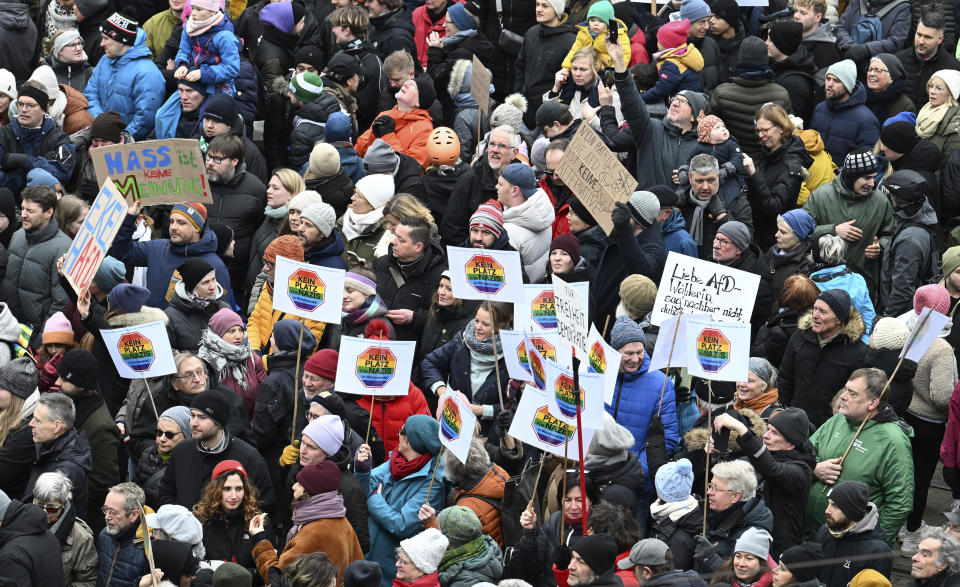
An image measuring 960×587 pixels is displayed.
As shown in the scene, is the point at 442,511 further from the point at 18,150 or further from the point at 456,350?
the point at 18,150

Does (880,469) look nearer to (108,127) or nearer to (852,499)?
(852,499)

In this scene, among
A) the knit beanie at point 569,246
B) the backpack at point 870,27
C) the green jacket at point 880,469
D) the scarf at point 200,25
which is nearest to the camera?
the green jacket at point 880,469

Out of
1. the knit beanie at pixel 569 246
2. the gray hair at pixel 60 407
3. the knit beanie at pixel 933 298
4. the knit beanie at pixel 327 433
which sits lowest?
the gray hair at pixel 60 407

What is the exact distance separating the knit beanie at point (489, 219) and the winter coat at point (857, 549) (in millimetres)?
3148

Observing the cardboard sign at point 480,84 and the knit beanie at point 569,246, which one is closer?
the knit beanie at point 569,246

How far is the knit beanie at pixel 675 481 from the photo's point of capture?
318 inches

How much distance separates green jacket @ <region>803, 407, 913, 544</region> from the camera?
28.9 ft

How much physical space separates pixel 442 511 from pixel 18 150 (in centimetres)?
630

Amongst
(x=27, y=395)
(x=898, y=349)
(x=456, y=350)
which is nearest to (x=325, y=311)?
(x=456, y=350)

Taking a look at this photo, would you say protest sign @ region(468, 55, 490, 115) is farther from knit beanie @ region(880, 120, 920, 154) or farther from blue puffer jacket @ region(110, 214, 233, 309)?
knit beanie @ region(880, 120, 920, 154)

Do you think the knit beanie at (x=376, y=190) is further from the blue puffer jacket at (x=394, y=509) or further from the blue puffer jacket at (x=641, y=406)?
the blue puffer jacket at (x=394, y=509)

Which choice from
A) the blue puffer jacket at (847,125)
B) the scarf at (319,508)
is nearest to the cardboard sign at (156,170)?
the scarf at (319,508)

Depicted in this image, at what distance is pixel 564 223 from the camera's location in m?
11.4

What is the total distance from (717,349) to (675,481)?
118cm
